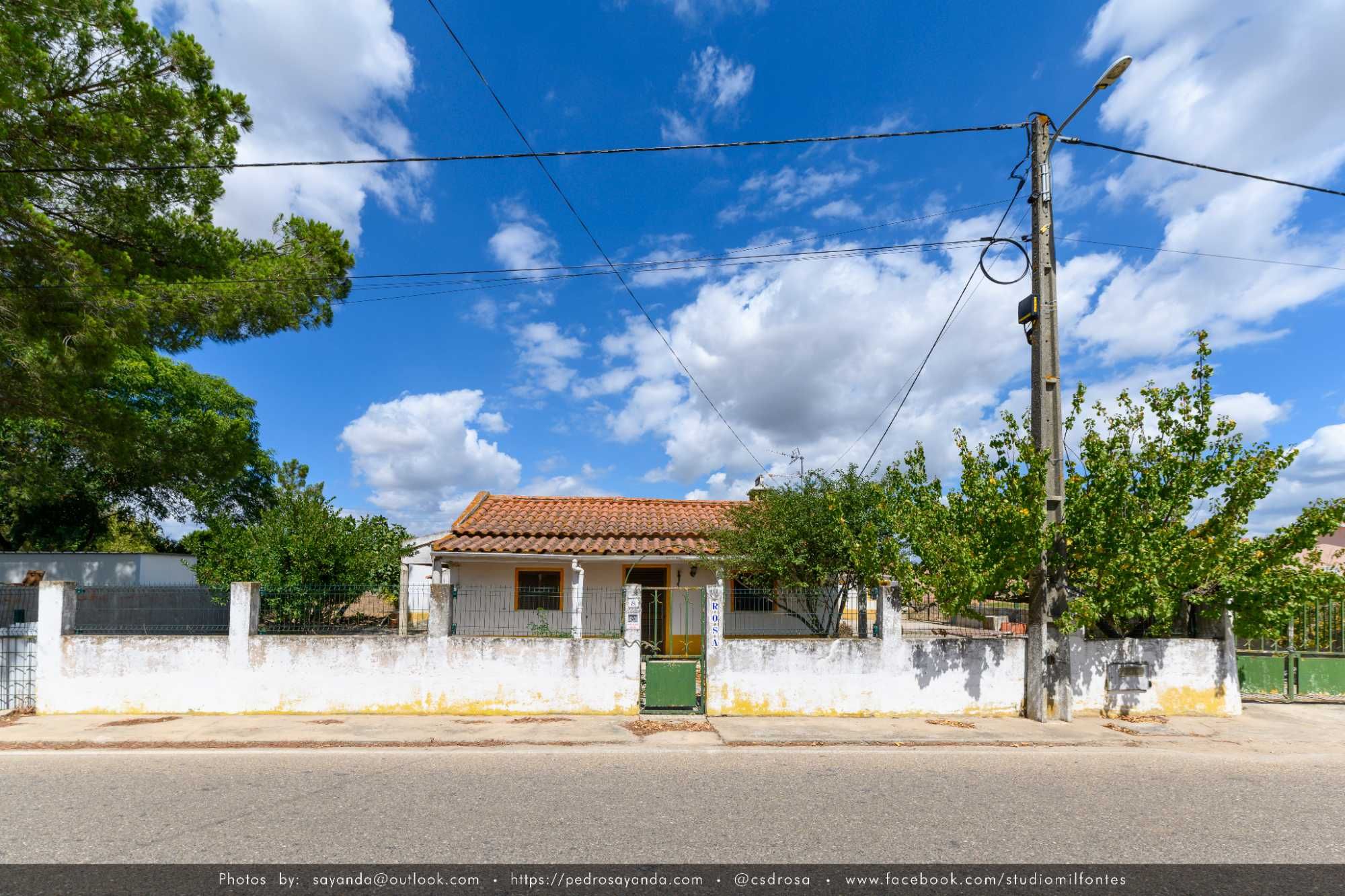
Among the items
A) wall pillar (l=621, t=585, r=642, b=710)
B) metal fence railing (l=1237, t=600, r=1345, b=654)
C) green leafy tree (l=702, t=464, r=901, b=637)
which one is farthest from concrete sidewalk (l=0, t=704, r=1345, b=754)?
green leafy tree (l=702, t=464, r=901, b=637)

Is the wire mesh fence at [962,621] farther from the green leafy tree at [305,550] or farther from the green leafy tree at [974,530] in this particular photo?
the green leafy tree at [305,550]

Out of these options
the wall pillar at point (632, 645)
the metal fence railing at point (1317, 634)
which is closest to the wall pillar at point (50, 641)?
the wall pillar at point (632, 645)

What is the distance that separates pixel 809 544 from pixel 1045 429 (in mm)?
5001

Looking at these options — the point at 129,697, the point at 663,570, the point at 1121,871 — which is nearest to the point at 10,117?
the point at 129,697

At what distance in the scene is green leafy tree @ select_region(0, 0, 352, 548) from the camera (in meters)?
9.96

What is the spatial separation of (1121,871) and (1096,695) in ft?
21.5

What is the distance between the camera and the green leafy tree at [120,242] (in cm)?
996

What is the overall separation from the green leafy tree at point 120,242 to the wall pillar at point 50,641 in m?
2.59

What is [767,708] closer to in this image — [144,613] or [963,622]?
[963,622]

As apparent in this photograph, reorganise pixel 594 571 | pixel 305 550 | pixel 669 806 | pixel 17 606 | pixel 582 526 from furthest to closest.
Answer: pixel 582 526
pixel 594 571
pixel 305 550
pixel 17 606
pixel 669 806

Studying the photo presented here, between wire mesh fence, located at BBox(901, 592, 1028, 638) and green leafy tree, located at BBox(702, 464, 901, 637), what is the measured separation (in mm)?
1213

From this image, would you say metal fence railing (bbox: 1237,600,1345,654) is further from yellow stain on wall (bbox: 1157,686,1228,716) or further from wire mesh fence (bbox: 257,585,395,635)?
wire mesh fence (bbox: 257,585,395,635)

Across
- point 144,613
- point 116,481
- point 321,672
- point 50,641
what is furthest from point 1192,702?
point 116,481

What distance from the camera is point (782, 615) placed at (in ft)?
54.2
